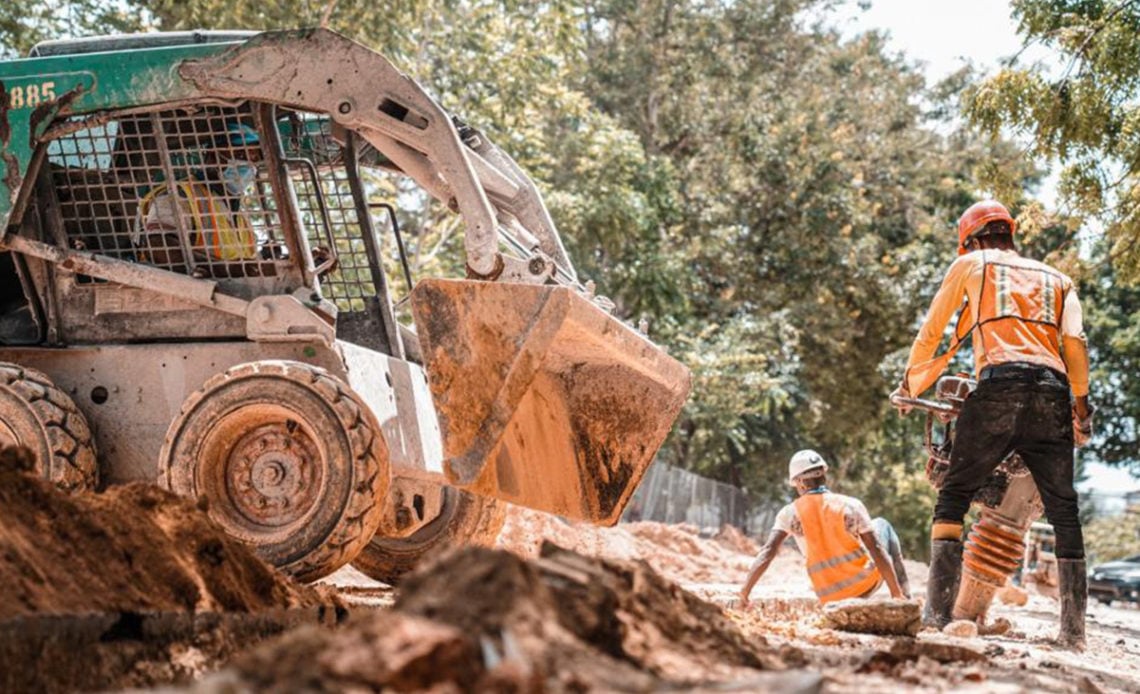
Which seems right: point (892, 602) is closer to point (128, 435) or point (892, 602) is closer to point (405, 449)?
point (405, 449)

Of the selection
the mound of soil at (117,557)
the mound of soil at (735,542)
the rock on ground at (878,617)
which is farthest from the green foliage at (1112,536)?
the mound of soil at (117,557)

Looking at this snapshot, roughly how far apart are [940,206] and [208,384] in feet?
81.9

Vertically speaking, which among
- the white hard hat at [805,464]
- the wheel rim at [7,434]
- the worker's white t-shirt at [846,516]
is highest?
the white hard hat at [805,464]

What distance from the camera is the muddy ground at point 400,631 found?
8.71ft

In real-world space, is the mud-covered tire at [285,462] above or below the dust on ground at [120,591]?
above

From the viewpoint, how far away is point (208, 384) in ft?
22.2

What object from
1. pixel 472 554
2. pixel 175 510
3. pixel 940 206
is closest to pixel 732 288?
pixel 940 206

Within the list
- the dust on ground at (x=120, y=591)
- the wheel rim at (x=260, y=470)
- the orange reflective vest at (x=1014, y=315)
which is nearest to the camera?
the dust on ground at (x=120, y=591)

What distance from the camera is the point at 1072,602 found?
22.5 feet

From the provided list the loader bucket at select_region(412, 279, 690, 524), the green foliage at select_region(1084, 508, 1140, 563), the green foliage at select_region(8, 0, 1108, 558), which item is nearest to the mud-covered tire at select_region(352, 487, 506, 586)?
the loader bucket at select_region(412, 279, 690, 524)

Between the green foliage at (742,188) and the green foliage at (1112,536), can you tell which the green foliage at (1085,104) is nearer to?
the green foliage at (742,188)

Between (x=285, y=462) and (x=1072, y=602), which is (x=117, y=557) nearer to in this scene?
(x=285, y=462)

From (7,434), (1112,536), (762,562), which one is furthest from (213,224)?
(1112,536)

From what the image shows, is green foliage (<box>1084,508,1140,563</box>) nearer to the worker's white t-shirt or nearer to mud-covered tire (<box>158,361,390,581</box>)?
the worker's white t-shirt
